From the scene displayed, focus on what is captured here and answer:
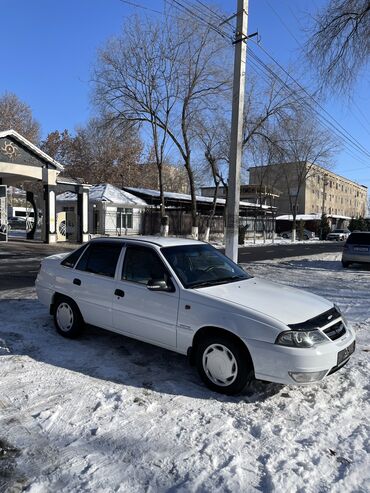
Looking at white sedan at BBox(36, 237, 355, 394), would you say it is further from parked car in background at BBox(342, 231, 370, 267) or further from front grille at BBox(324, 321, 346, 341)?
parked car in background at BBox(342, 231, 370, 267)

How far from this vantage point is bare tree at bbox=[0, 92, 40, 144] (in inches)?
2097

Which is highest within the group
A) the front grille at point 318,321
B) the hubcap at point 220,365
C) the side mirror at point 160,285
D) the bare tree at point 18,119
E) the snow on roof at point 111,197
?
the bare tree at point 18,119

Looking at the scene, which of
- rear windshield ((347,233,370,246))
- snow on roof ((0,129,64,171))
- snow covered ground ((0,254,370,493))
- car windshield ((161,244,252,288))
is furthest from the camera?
snow on roof ((0,129,64,171))

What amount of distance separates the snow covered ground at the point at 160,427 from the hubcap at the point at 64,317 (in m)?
0.40

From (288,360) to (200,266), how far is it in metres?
1.77

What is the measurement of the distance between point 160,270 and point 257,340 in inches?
59.7

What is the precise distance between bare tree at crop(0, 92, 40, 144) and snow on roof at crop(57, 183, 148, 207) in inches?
841

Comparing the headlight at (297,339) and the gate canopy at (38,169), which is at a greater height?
the gate canopy at (38,169)

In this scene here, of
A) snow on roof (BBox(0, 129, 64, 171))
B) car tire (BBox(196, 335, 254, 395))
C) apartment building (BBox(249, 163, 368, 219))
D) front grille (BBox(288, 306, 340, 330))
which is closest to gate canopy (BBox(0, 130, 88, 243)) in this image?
snow on roof (BBox(0, 129, 64, 171))

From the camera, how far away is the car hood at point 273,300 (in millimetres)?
4434

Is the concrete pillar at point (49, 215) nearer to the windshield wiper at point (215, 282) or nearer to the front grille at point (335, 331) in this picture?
the windshield wiper at point (215, 282)

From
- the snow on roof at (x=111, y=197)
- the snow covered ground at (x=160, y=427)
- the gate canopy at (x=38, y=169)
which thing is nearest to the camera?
the snow covered ground at (x=160, y=427)

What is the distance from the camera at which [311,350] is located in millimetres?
4160

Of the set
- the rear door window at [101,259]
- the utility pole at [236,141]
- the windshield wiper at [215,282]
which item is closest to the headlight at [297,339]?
the windshield wiper at [215,282]
